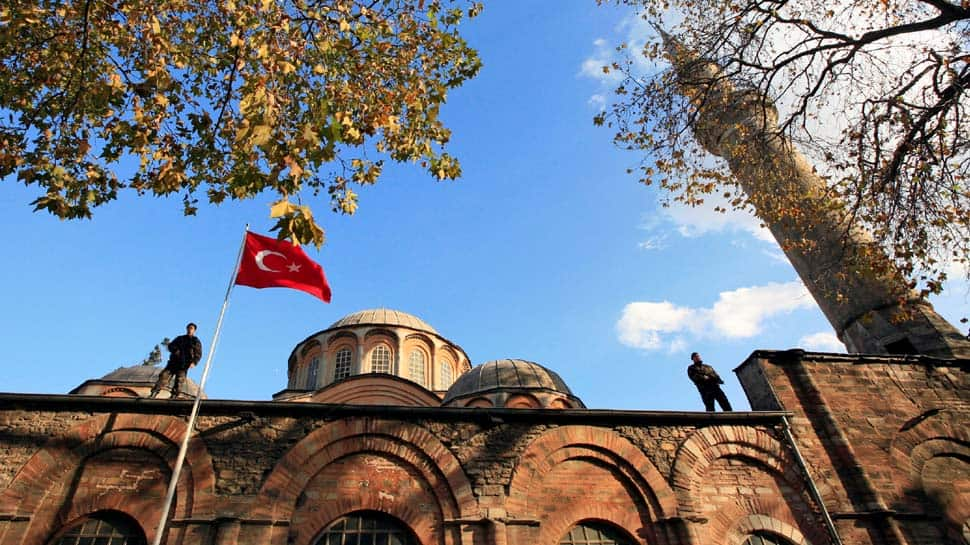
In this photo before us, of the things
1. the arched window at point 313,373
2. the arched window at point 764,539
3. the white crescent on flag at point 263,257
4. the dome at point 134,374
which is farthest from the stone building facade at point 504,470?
the dome at point 134,374

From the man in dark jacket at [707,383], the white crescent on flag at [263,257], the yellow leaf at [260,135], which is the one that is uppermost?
the white crescent on flag at [263,257]

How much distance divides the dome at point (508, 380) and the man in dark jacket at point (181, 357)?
8.98 metres

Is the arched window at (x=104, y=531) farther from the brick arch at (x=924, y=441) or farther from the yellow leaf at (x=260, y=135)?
the brick arch at (x=924, y=441)

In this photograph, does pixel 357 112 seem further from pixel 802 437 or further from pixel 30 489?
pixel 802 437

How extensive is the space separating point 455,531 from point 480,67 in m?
6.56

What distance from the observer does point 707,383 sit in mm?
11102

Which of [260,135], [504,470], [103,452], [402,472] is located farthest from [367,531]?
[260,135]

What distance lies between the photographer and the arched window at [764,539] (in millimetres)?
8766

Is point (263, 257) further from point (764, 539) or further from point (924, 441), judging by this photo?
point (924, 441)

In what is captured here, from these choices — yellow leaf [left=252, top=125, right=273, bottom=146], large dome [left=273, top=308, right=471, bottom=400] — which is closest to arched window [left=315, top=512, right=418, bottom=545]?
yellow leaf [left=252, top=125, right=273, bottom=146]

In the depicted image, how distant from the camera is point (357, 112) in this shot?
7391 millimetres

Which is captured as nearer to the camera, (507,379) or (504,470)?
(504,470)

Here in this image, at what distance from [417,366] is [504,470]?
13.9m

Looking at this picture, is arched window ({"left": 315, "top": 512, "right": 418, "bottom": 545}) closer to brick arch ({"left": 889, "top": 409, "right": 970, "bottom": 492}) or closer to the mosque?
the mosque
